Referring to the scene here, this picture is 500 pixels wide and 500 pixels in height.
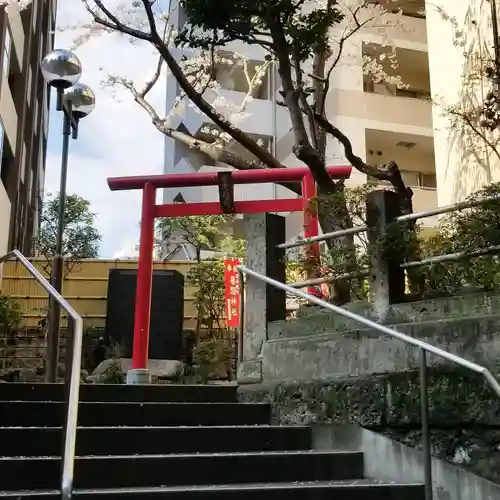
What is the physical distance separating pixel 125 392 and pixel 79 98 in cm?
448

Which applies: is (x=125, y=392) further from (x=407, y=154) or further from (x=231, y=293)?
(x=407, y=154)

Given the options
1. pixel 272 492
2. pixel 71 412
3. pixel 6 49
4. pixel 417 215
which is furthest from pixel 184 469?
pixel 6 49

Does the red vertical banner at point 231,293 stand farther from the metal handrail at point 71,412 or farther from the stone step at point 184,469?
the metal handrail at point 71,412

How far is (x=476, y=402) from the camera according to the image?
4.64m

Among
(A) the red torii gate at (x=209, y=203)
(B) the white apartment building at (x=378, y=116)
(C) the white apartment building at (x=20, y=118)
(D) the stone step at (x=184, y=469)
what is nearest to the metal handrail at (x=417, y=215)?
(D) the stone step at (x=184, y=469)

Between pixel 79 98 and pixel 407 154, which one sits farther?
pixel 407 154

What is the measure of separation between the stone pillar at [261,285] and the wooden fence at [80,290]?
949 cm

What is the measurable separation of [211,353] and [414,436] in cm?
646

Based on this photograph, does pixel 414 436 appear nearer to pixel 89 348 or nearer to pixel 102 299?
pixel 89 348

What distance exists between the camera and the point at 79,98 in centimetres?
878

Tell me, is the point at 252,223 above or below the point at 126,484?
above

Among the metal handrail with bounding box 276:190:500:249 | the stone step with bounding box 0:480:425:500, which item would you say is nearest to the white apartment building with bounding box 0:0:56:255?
the metal handrail with bounding box 276:190:500:249

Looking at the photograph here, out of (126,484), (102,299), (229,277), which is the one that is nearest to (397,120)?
(229,277)

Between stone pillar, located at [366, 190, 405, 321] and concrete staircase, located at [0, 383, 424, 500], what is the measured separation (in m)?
1.44
